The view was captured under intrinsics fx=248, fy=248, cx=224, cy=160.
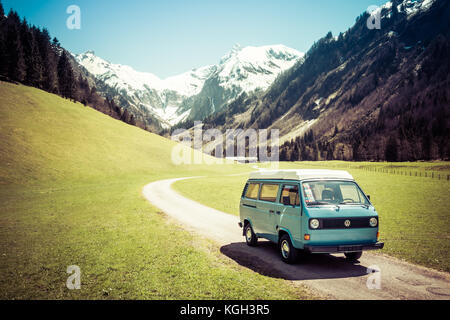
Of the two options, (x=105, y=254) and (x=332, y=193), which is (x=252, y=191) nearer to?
(x=332, y=193)

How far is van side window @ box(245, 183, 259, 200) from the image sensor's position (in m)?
11.8

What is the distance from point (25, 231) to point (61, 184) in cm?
2845

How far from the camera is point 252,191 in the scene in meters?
12.2

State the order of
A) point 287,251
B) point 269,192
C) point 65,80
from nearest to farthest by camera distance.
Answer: point 287,251 < point 269,192 < point 65,80

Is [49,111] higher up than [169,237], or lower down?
higher up

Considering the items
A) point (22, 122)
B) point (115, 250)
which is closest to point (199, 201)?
point (115, 250)

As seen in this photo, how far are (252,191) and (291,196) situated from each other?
126 inches

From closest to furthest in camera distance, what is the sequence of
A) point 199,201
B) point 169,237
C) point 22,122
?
point 169,237
point 199,201
point 22,122

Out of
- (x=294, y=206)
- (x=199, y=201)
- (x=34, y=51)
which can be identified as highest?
(x=34, y=51)

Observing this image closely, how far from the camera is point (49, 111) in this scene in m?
66.8

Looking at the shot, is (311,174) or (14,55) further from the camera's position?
(14,55)

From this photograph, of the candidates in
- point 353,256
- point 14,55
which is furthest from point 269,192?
point 14,55

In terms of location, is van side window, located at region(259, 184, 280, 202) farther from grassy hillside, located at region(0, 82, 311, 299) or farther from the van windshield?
grassy hillside, located at region(0, 82, 311, 299)
